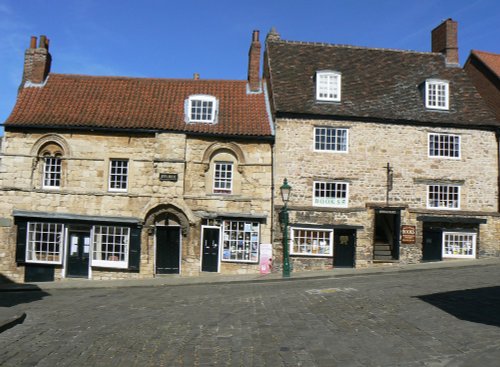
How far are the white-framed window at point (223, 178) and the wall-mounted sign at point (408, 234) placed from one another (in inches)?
331

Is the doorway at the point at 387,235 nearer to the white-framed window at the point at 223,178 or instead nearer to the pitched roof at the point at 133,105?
the white-framed window at the point at 223,178

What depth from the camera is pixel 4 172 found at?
70.8 ft

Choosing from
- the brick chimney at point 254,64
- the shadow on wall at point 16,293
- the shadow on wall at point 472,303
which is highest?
the brick chimney at point 254,64

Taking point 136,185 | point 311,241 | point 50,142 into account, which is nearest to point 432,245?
point 311,241

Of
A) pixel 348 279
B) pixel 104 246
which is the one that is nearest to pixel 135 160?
pixel 104 246

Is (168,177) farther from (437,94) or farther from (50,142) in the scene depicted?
(437,94)

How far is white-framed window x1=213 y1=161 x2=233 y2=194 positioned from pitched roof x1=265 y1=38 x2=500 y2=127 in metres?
3.59

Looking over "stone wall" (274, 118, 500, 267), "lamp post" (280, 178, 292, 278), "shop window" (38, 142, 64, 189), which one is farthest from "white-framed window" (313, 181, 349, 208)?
"shop window" (38, 142, 64, 189)

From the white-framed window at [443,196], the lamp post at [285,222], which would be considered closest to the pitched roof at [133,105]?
the lamp post at [285,222]

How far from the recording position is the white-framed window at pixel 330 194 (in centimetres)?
2238

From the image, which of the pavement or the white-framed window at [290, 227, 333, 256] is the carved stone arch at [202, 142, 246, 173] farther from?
the pavement

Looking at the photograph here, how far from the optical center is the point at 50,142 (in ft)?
71.9

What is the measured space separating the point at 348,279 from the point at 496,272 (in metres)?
5.74

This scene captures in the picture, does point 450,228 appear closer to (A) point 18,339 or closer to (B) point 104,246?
(B) point 104,246
